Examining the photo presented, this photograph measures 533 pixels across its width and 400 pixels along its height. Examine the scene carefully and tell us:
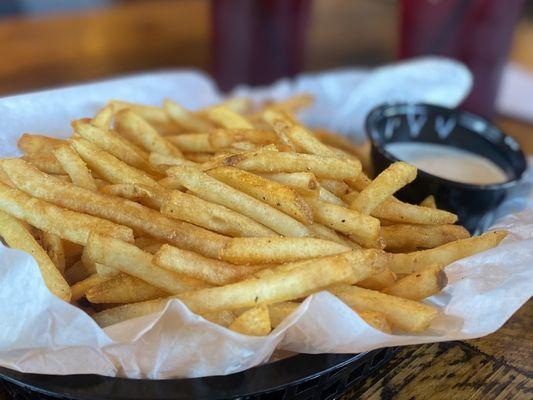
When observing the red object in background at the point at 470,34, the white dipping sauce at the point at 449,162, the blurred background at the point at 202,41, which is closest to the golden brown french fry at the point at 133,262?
the white dipping sauce at the point at 449,162

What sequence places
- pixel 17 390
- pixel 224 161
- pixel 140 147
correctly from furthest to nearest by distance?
pixel 140 147, pixel 224 161, pixel 17 390

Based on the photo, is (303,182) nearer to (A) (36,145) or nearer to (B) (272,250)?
(B) (272,250)

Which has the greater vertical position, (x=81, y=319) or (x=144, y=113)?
(x=144, y=113)

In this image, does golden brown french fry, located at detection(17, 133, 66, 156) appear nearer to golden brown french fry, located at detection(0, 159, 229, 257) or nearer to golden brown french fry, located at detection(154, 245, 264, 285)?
golden brown french fry, located at detection(0, 159, 229, 257)

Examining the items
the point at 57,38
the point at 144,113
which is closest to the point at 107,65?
the point at 57,38

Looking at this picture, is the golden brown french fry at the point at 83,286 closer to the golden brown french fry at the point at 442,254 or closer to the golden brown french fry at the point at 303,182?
the golden brown french fry at the point at 303,182

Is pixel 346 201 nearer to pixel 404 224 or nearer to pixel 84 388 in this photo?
pixel 404 224

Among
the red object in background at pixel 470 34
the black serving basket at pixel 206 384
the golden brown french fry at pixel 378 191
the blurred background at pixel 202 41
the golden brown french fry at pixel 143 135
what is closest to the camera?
the black serving basket at pixel 206 384
